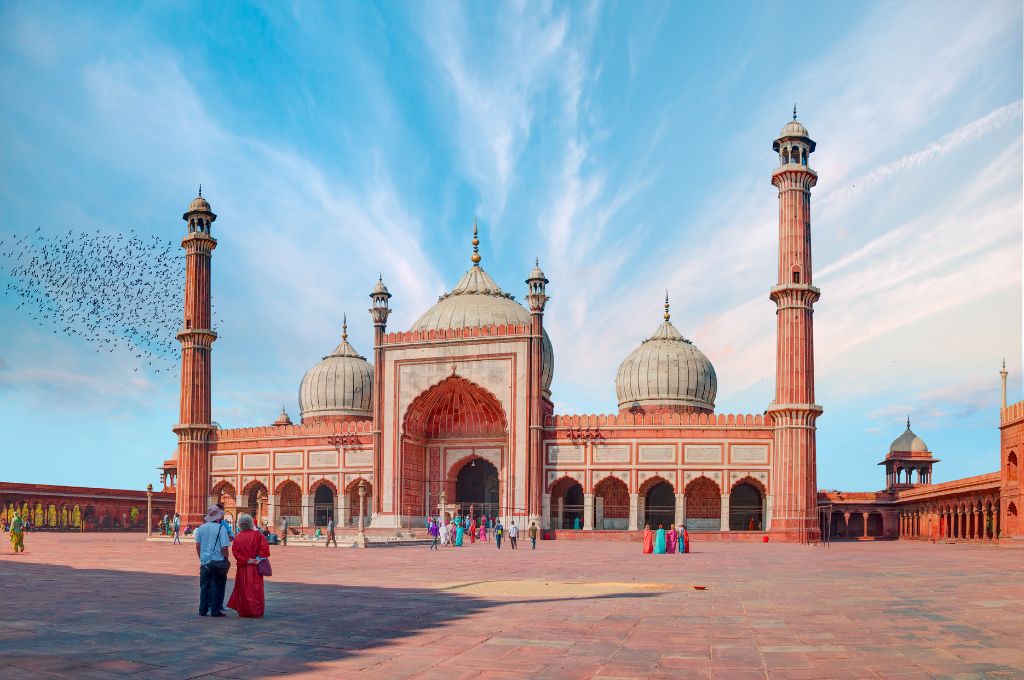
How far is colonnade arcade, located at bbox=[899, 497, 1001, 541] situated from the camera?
37156 mm

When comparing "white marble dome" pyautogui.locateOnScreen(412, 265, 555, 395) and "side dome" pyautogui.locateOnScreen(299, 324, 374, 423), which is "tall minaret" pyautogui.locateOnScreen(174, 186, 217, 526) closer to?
"side dome" pyautogui.locateOnScreen(299, 324, 374, 423)

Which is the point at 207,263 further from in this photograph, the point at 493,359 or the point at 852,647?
the point at 852,647

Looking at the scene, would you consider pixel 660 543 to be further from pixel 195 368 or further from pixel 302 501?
pixel 195 368

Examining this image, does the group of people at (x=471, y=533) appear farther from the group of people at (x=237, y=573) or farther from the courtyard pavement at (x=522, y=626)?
the group of people at (x=237, y=573)

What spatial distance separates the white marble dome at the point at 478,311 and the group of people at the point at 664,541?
18.8m

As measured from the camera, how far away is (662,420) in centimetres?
4016

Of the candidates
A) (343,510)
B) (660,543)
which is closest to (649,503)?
(343,510)

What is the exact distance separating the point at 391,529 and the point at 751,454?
1518 centimetres

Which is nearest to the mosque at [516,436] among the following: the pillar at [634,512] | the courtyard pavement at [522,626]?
the pillar at [634,512]

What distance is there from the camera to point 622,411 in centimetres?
4859

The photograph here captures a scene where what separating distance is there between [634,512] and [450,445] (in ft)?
32.0

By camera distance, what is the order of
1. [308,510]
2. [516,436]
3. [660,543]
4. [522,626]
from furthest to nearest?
[308,510] → [516,436] → [660,543] → [522,626]

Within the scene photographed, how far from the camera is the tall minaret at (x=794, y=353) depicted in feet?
124

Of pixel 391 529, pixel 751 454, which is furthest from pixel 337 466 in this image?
pixel 751 454
